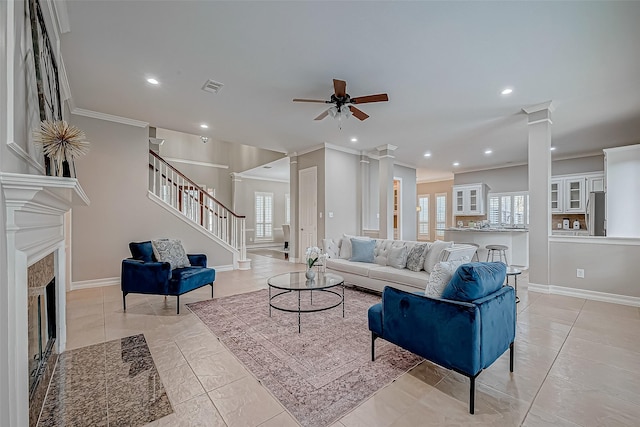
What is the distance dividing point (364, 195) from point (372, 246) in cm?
304

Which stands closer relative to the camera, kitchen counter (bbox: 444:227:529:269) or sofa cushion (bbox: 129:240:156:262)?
sofa cushion (bbox: 129:240:156:262)

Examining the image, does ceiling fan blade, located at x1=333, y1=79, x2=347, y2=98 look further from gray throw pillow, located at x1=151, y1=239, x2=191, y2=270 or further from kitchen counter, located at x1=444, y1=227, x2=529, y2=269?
kitchen counter, located at x1=444, y1=227, x2=529, y2=269

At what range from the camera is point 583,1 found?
224 centimetres

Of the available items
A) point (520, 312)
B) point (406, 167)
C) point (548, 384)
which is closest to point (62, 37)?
point (548, 384)

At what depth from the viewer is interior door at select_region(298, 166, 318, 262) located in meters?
6.91

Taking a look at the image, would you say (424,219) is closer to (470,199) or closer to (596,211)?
(470,199)

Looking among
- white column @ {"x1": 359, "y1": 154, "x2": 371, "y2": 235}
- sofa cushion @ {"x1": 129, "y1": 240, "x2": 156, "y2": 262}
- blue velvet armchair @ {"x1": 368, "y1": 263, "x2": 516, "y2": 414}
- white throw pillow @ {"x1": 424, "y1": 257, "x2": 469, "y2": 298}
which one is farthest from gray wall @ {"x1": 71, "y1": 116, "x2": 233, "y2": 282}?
white throw pillow @ {"x1": 424, "y1": 257, "x2": 469, "y2": 298}

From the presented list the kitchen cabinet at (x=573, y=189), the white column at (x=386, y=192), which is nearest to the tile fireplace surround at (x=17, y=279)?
the white column at (x=386, y=192)

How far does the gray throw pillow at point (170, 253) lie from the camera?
12.6 ft

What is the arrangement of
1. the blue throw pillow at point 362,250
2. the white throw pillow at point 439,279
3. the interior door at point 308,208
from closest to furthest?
1. the white throw pillow at point 439,279
2. the blue throw pillow at point 362,250
3. the interior door at point 308,208

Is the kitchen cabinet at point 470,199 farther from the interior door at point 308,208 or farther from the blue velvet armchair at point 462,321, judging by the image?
the blue velvet armchair at point 462,321

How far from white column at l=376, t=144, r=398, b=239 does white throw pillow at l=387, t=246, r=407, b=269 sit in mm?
2357

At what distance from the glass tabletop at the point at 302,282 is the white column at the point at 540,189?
132 inches

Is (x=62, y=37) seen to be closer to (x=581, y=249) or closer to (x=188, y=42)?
(x=188, y=42)
